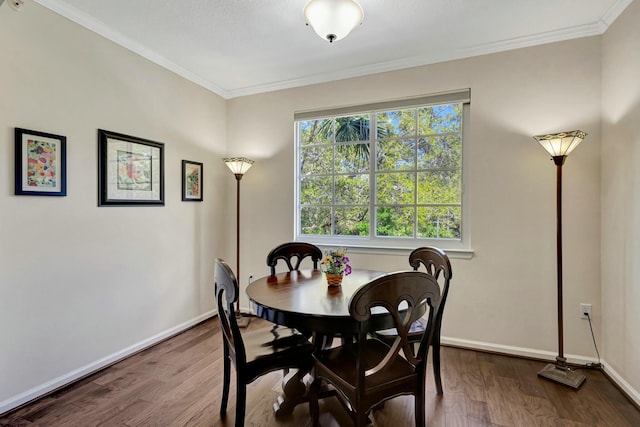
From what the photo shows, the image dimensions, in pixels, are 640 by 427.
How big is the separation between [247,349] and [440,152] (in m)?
2.31

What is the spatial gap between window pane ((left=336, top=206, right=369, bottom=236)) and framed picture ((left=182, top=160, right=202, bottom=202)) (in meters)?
1.48

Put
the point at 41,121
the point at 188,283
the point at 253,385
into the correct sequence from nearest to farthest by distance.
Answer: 1. the point at 41,121
2. the point at 253,385
3. the point at 188,283

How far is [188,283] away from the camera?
10.6ft

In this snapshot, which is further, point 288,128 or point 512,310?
point 288,128

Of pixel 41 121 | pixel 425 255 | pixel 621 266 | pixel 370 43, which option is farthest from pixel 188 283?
pixel 621 266

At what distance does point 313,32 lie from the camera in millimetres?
2461

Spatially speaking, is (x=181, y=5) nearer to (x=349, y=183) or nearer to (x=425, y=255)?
(x=349, y=183)

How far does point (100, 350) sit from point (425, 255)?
252cm

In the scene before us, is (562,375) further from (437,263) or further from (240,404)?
(240,404)

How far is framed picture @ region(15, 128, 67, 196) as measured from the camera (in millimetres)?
1929

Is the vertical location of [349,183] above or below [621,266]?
above

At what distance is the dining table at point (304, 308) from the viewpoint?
4.80 feet

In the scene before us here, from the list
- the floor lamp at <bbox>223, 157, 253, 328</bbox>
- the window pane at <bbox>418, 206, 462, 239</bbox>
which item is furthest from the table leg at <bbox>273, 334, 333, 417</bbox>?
the window pane at <bbox>418, 206, 462, 239</bbox>

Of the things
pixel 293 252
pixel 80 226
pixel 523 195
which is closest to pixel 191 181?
pixel 80 226
